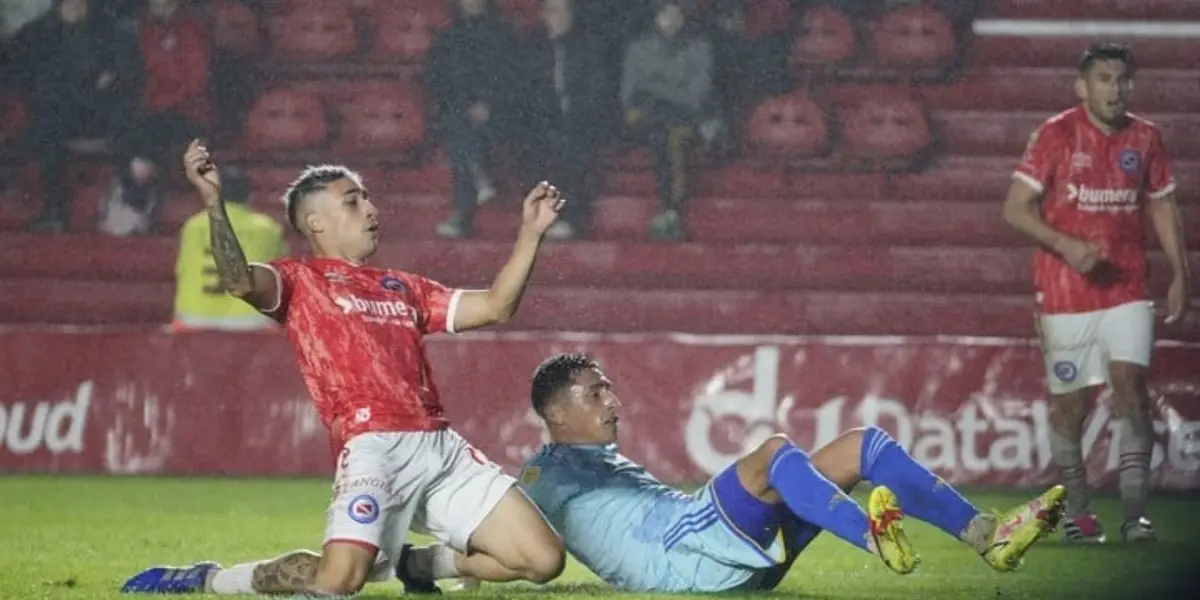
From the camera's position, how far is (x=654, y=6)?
12727mm

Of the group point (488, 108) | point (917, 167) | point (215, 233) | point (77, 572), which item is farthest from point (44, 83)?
point (215, 233)

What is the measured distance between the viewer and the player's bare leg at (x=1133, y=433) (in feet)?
28.0

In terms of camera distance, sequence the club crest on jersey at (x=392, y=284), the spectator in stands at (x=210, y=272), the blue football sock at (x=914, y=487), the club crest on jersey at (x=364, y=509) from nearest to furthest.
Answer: the blue football sock at (x=914, y=487) < the club crest on jersey at (x=364, y=509) < the club crest on jersey at (x=392, y=284) < the spectator in stands at (x=210, y=272)

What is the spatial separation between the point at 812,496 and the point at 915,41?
804cm

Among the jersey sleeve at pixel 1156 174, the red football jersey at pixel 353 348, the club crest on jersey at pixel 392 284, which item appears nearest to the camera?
the red football jersey at pixel 353 348

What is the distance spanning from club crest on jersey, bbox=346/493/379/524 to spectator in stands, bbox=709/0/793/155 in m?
7.23

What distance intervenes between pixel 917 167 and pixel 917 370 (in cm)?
292

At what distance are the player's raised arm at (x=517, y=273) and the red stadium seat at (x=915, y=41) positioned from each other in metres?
7.41

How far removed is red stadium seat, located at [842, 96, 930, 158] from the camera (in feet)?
43.3

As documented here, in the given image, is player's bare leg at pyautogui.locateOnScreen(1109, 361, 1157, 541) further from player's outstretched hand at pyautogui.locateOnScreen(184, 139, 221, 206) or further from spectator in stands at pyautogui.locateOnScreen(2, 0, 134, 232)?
spectator in stands at pyautogui.locateOnScreen(2, 0, 134, 232)

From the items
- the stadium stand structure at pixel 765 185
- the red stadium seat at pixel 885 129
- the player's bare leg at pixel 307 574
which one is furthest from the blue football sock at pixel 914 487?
the red stadium seat at pixel 885 129

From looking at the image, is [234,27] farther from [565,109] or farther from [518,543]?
[518,543]

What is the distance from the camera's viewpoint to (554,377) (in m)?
6.39

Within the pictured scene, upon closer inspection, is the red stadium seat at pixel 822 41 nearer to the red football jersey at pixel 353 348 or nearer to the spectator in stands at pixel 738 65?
the spectator in stands at pixel 738 65
